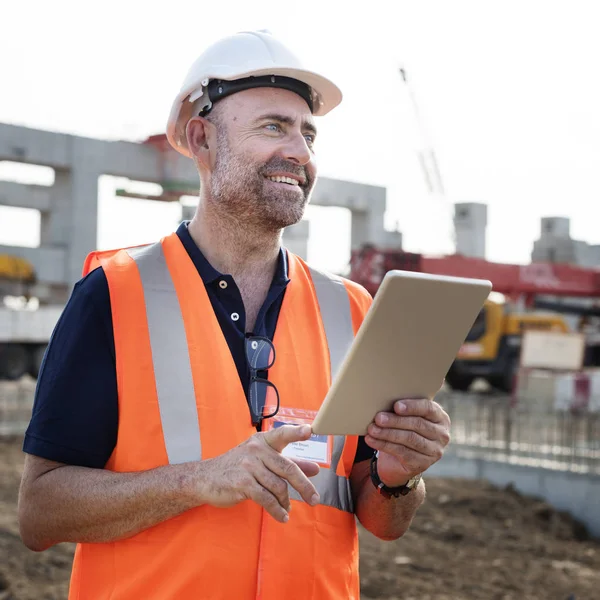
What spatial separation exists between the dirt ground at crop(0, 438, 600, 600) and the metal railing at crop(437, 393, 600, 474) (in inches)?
25.2

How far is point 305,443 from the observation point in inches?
87.9

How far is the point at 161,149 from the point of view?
2520cm

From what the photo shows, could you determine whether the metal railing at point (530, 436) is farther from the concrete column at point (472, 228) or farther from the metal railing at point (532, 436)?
the concrete column at point (472, 228)

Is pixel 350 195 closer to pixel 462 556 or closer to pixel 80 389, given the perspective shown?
pixel 462 556

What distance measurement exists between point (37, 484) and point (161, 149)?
2379 cm

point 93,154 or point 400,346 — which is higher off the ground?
point 93,154

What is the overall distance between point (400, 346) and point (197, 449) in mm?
541

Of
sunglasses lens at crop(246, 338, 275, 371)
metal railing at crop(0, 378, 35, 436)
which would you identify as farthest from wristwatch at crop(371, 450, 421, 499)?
metal railing at crop(0, 378, 35, 436)

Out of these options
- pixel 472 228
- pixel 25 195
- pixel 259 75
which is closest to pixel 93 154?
pixel 25 195

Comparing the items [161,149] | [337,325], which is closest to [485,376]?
[161,149]

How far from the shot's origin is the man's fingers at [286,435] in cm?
181

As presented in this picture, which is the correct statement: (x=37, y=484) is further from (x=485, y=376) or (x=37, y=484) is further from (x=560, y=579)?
(x=485, y=376)

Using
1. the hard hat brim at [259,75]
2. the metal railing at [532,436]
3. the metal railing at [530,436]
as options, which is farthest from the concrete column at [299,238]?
the hard hat brim at [259,75]

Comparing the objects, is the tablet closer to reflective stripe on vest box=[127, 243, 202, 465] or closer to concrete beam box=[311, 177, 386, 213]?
reflective stripe on vest box=[127, 243, 202, 465]
